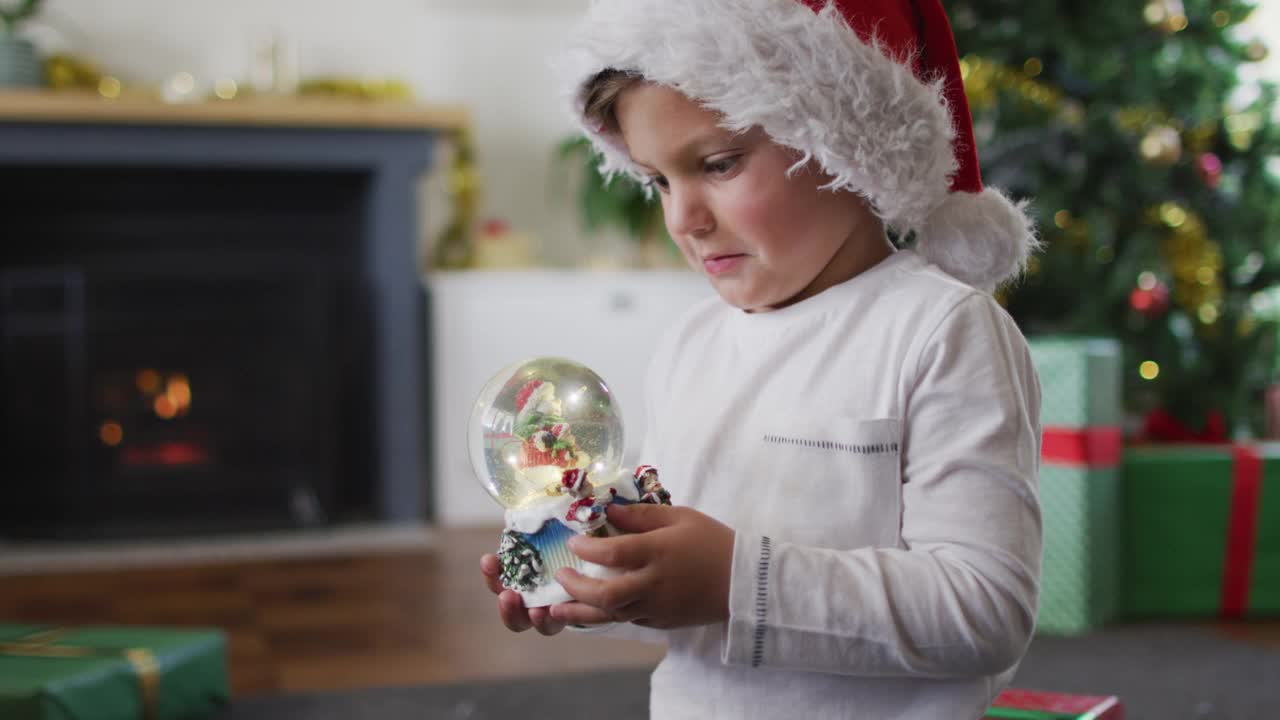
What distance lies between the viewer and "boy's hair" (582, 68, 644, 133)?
30.8 inches

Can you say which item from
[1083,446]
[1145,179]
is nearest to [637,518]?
[1083,446]

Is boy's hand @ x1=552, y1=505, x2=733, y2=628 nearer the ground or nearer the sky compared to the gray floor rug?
nearer the sky

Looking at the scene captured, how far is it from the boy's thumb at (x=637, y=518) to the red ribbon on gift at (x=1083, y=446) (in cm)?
168

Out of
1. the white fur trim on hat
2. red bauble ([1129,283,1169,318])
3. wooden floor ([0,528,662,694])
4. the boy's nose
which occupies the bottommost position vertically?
wooden floor ([0,528,662,694])

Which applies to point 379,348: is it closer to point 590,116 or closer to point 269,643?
point 269,643

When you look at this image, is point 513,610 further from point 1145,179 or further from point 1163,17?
point 1163,17

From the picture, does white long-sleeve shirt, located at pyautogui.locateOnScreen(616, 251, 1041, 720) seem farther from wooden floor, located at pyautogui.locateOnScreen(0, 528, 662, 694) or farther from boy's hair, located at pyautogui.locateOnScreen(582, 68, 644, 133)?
wooden floor, located at pyautogui.locateOnScreen(0, 528, 662, 694)

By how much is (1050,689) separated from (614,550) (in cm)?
142

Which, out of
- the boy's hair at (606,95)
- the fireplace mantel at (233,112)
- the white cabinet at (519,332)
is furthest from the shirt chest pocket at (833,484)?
the fireplace mantel at (233,112)

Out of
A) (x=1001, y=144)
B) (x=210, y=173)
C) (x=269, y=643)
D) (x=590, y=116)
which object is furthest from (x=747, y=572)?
(x=210, y=173)

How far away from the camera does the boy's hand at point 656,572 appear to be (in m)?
0.63

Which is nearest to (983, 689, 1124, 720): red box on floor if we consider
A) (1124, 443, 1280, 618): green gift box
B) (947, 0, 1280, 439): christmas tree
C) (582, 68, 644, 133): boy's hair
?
(582, 68, 644, 133): boy's hair

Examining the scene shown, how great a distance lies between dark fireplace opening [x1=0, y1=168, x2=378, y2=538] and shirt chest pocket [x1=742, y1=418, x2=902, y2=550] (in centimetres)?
287

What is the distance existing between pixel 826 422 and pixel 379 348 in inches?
119
